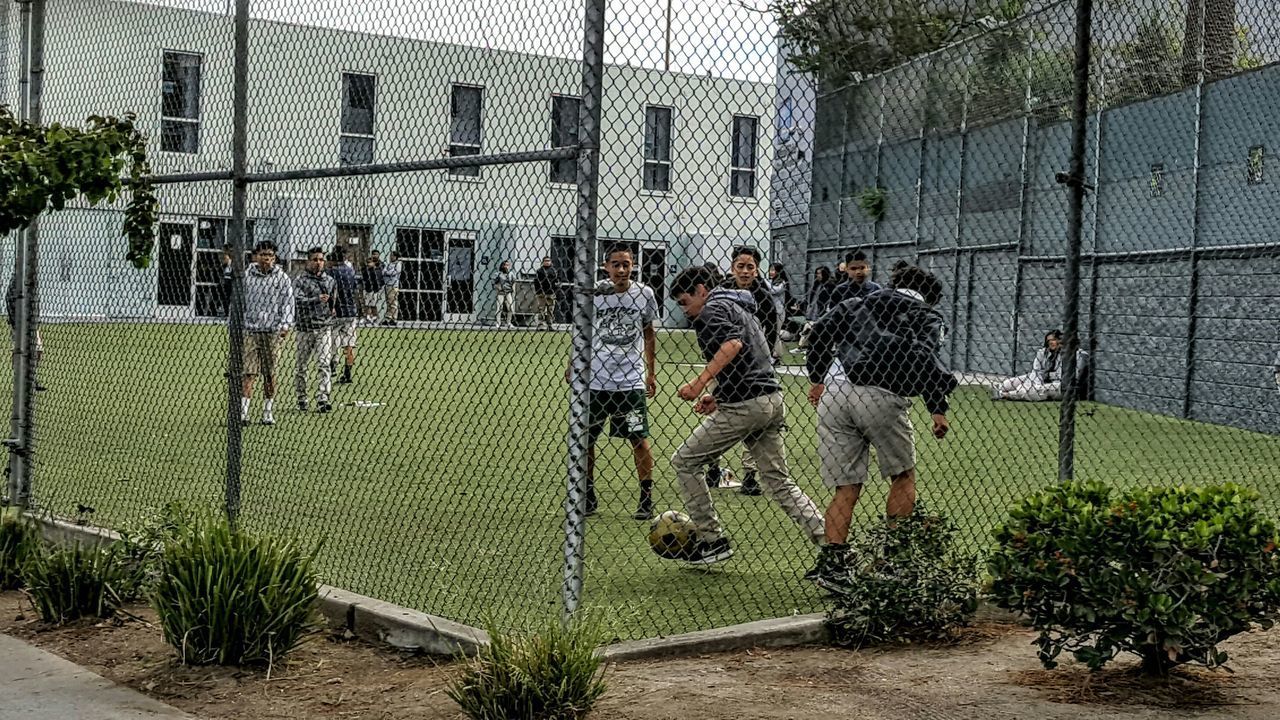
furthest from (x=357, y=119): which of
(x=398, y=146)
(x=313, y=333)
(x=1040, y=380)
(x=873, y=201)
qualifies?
(x=1040, y=380)

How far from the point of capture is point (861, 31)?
15.3 m

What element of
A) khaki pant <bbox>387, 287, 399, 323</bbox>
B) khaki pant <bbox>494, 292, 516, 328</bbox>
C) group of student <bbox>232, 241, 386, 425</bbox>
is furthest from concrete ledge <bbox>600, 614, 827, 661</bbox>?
group of student <bbox>232, 241, 386, 425</bbox>

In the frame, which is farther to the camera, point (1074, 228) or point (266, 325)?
point (266, 325)

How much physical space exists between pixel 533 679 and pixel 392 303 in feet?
9.37

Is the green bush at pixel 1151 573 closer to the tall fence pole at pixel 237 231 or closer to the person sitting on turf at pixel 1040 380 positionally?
the tall fence pole at pixel 237 231

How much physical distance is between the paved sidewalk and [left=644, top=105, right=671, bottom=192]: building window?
2.79 meters

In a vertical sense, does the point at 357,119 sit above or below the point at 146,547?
above

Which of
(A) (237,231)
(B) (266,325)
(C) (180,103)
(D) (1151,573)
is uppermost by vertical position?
(C) (180,103)

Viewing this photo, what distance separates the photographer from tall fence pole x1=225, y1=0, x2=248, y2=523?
7.30 meters

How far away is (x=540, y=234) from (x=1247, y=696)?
11.1 ft

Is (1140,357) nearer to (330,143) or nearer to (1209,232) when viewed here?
(1209,232)

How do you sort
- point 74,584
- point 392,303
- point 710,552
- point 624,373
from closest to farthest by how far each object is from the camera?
point 74,584 → point 392,303 → point 710,552 → point 624,373

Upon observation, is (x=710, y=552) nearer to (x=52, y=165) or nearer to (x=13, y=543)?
(x=13, y=543)

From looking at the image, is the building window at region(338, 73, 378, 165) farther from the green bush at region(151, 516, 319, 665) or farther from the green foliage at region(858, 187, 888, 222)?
the green foliage at region(858, 187, 888, 222)
